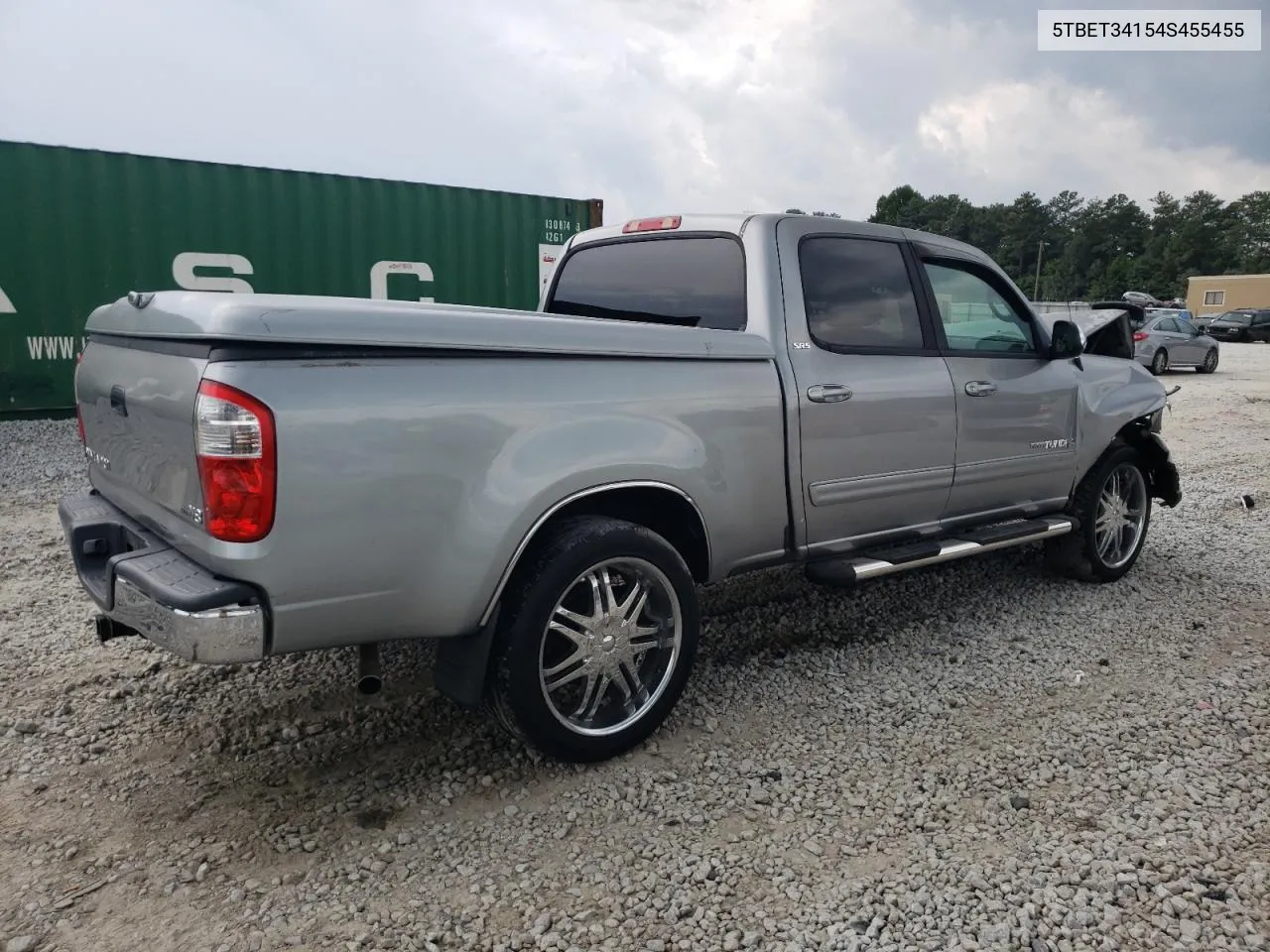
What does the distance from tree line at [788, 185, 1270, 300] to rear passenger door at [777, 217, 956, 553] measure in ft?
238

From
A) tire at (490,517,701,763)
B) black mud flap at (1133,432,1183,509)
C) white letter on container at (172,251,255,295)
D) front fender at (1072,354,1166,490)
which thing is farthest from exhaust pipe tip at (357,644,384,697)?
white letter on container at (172,251,255,295)

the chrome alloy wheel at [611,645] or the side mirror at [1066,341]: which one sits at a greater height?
the side mirror at [1066,341]

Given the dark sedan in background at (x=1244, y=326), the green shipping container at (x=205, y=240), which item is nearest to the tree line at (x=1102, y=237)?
the dark sedan in background at (x=1244, y=326)

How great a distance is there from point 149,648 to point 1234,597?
5321 millimetres

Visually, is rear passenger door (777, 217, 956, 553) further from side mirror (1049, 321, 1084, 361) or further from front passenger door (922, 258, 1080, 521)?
side mirror (1049, 321, 1084, 361)

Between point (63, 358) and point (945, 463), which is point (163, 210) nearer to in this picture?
point (63, 358)

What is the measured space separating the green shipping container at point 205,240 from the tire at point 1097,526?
25.8 feet

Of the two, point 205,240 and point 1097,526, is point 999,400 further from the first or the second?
point 205,240

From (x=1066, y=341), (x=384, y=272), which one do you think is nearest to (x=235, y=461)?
(x=1066, y=341)

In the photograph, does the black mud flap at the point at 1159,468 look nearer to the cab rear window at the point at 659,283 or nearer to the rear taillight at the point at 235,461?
the cab rear window at the point at 659,283

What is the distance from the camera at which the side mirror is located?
14.6 feet

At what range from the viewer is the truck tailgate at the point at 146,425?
7.77 feet

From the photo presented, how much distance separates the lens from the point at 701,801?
2.83 meters

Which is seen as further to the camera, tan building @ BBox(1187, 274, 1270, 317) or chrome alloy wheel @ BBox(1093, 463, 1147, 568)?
tan building @ BBox(1187, 274, 1270, 317)
